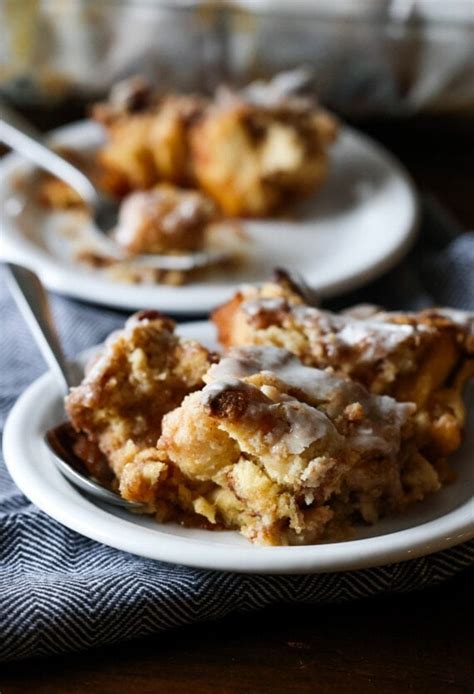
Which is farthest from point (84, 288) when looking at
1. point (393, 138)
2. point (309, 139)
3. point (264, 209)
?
point (393, 138)

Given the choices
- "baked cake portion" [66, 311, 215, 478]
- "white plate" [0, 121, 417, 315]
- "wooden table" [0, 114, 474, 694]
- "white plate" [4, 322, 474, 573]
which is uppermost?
"baked cake portion" [66, 311, 215, 478]

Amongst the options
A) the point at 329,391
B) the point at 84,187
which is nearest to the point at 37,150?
the point at 84,187

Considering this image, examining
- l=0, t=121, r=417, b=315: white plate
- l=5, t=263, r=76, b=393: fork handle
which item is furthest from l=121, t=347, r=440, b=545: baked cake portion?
l=0, t=121, r=417, b=315: white plate

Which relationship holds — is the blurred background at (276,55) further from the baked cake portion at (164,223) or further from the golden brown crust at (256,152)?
the baked cake portion at (164,223)

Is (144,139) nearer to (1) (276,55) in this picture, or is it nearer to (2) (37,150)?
(2) (37,150)

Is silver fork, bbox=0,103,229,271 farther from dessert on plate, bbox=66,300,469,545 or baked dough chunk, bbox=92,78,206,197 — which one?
dessert on plate, bbox=66,300,469,545

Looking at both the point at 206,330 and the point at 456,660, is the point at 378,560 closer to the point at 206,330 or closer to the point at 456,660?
the point at 456,660

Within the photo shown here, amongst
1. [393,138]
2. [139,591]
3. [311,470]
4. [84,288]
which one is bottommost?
Result: [393,138]
